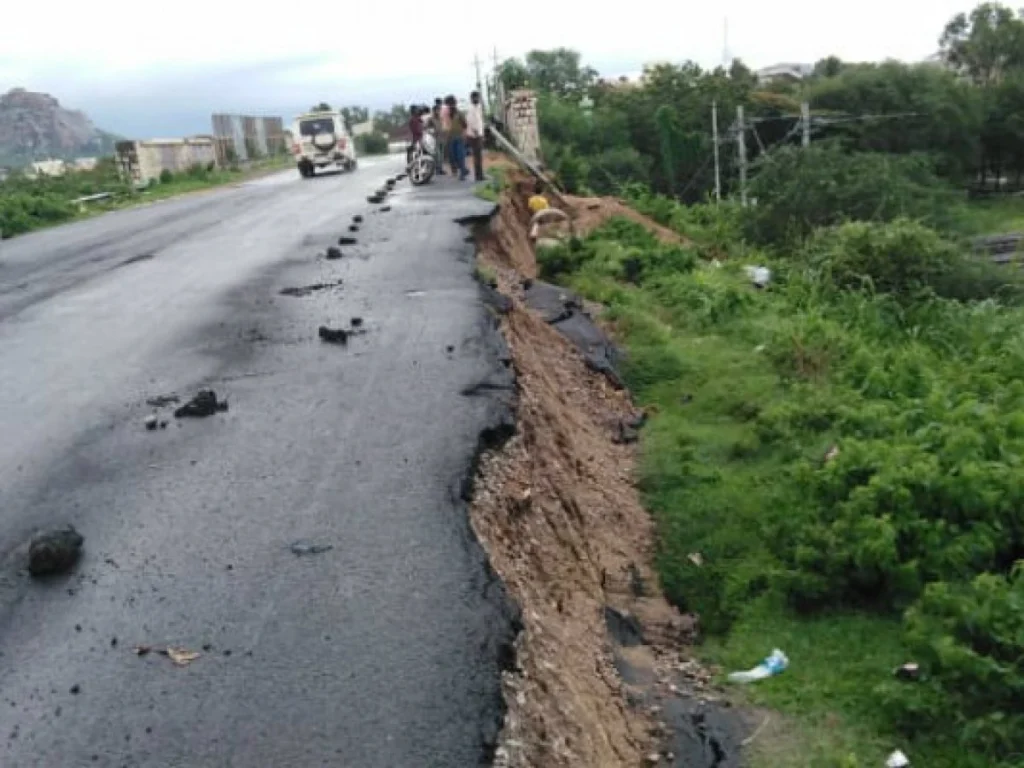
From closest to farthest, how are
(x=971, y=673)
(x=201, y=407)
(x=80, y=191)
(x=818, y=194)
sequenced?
1. (x=971, y=673)
2. (x=201, y=407)
3. (x=818, y=194)
4. (x=80, y=191)

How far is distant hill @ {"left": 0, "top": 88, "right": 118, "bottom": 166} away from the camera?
90.4 m

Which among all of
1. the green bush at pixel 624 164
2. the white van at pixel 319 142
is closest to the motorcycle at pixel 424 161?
the white van at pixel 319 142

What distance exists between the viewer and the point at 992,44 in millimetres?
64938

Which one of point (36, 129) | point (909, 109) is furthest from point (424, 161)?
point (36, 129)

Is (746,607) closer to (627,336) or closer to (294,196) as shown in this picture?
(627,336)

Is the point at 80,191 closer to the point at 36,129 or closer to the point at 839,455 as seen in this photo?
the point at 839,455

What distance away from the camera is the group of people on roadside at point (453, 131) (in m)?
19.4

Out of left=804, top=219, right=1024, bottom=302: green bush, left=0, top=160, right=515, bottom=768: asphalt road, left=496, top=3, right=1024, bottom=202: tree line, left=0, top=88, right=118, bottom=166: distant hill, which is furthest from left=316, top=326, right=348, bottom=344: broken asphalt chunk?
left=0, top=88, right=118, bottom=166: distant hill

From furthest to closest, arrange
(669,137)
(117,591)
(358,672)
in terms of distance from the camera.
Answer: (669,137), (117,591), (358,672)

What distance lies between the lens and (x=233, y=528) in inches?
190

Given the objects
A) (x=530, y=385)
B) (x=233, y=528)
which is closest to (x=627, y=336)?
(x=530, y=385)

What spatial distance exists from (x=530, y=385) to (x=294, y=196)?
15.0 meters

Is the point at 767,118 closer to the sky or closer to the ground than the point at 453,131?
closer to the ground

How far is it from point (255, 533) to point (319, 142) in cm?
2685
